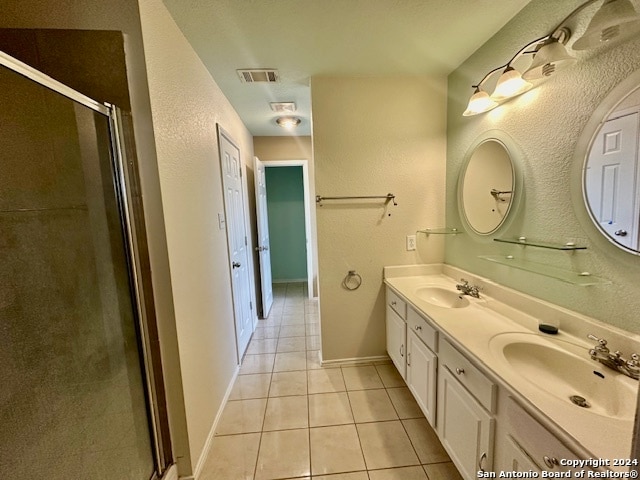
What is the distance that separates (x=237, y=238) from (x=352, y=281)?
3.97ft

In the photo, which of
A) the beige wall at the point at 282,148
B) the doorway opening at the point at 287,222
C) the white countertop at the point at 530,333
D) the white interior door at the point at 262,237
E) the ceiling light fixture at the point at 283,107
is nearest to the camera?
the white countertop at the point at 530,333

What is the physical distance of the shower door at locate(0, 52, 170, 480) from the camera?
2.90ft

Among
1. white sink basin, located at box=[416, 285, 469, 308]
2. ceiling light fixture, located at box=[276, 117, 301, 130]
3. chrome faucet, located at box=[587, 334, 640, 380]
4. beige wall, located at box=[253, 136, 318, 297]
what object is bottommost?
white sink basin, located at box=[416, 285, 469, 308]

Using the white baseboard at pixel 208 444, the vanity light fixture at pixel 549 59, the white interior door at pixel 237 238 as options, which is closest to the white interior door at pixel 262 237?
the white interior door at pixel 237 238

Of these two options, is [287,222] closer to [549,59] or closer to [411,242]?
[411,242]

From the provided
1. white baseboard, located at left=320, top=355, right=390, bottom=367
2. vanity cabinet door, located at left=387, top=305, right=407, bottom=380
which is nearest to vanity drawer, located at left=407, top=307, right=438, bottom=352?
vanity cabinet door, located at left=387, top=305, right=407, bottom=380

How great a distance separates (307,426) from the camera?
1.71 m

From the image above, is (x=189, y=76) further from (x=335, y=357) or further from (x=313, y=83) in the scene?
(x=335, y=357)

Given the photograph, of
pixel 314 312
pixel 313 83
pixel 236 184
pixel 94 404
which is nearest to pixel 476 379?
pixel 94 404

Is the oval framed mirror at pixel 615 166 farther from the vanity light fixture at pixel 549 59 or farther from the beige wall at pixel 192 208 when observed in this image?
the beige wall at pixel 192 208

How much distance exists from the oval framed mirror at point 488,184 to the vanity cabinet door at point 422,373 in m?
0.88

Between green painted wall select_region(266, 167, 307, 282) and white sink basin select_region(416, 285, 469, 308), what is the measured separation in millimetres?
3312

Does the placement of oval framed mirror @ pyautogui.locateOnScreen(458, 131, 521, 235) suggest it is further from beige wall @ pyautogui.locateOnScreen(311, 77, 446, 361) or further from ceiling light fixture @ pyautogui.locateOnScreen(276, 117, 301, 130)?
ceiling light fixture @ pyautogui.locateOnScreen(276, 117, 301, 130)

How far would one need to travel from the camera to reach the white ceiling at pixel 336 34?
1.35 m
